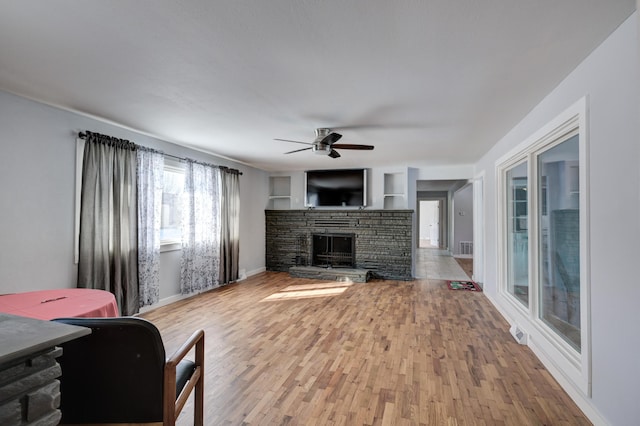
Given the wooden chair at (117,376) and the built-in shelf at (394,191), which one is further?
the built-in shelf at (394,191)

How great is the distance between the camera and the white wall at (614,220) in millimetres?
1489

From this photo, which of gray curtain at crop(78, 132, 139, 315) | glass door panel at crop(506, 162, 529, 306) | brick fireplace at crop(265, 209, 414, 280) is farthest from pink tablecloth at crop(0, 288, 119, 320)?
brick fireplace at crop(265, 209, 414, 280)

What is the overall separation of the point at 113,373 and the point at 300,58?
199 cm

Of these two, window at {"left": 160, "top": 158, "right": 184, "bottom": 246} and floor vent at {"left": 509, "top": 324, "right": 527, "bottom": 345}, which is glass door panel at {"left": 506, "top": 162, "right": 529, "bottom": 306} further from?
window at {"left": 160, "top": 158, "right": 184, "bottom": 246}

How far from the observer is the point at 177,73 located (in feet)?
7.04

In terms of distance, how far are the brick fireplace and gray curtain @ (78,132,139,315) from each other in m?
3.49

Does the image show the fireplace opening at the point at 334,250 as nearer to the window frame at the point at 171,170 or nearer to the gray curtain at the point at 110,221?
the window frame at the point at 171,170

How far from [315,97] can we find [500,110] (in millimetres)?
1804

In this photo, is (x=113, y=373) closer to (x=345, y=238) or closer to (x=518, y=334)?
(x=518, y=334)

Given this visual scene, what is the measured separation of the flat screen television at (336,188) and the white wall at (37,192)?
3.95 m

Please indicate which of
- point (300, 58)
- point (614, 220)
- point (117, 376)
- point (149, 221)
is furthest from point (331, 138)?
point (117, 376)

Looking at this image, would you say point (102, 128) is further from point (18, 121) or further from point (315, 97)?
point (315, 97)

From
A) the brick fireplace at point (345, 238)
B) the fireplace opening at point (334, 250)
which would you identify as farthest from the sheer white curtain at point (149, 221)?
the fireplace opening at point (334, 250)

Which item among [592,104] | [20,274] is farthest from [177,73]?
[592,104]
